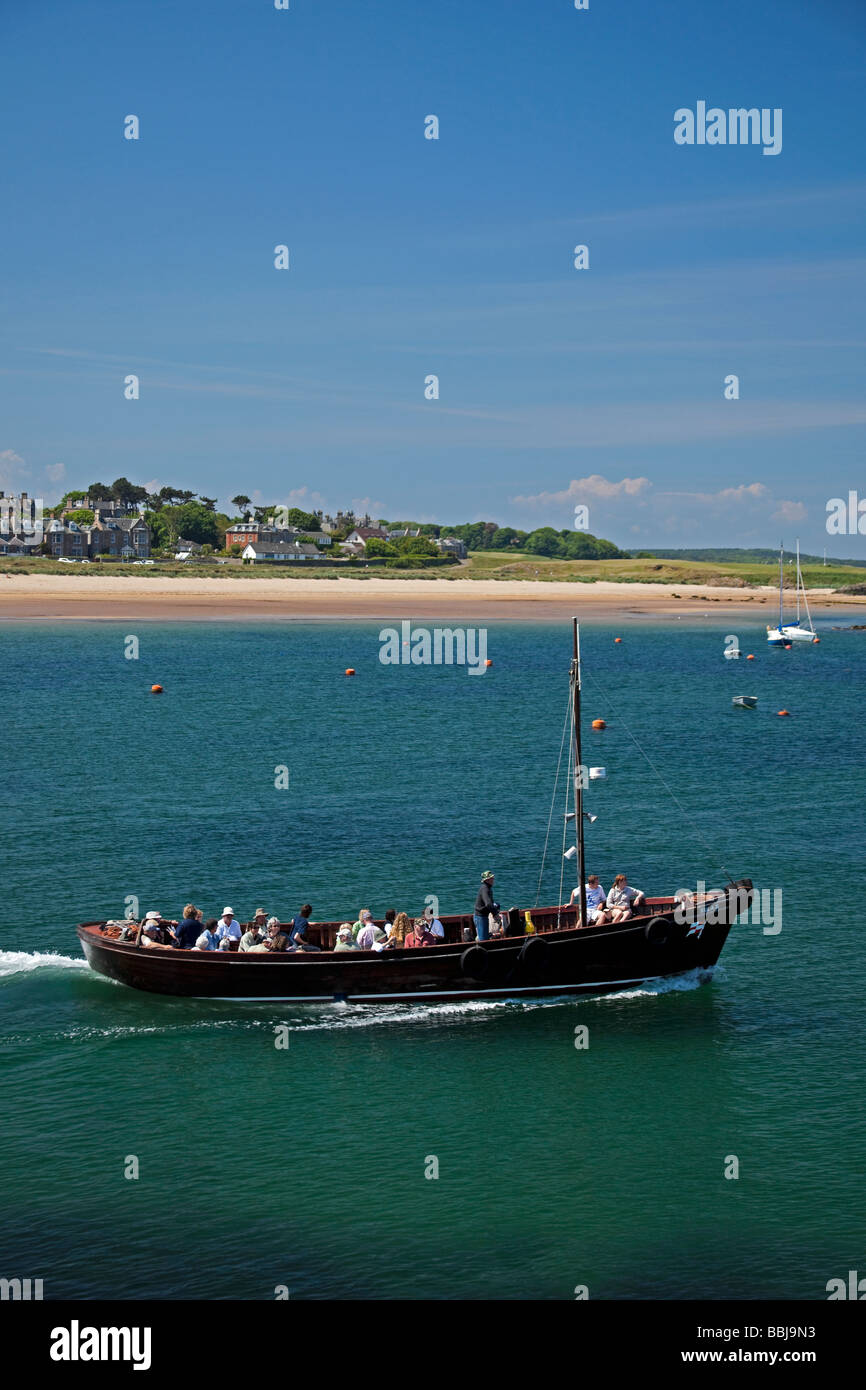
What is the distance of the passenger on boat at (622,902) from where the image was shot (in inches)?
1153

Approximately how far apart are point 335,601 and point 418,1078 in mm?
145170

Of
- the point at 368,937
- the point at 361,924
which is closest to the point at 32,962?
the point at 361,924

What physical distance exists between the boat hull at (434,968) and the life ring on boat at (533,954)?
0.8 inches

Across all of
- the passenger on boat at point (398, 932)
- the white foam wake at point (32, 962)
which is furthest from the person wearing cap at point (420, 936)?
the white foam wake at point (32, 962)

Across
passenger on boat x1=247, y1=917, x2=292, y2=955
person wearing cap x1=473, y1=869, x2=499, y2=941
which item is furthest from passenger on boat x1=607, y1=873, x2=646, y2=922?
passenger on boat x1=247, y1=917, x2=292, y2=955

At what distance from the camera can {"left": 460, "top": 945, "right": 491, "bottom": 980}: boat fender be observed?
27984 millimetres

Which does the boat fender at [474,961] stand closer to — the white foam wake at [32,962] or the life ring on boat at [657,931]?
the life ring on boat at [657,931]

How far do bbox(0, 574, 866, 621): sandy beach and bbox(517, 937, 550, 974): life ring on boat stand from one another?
10891 centimetres

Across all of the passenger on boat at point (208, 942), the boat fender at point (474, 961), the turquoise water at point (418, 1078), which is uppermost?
the passenger on boat at point (208, 942)

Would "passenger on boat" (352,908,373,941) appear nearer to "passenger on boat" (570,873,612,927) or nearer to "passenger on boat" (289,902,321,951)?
"passenger on boat" (289,902,321,951)

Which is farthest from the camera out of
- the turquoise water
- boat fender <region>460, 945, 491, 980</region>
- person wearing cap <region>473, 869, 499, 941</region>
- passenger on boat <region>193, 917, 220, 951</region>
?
passenger on boat <region>193, 917, 220, 951</region>

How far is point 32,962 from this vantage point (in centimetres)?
3125
